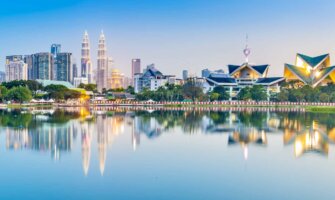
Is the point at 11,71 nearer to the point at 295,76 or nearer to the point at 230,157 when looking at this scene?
the point at 295,76

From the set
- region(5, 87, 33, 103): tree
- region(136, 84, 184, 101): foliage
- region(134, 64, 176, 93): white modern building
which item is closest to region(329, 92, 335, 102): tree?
region(136, 84, 184, 101): foliage

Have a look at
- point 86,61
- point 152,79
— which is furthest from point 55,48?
Answer: point 152,79

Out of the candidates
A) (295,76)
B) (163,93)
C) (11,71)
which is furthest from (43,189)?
(11,71)

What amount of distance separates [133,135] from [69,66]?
5309 inches

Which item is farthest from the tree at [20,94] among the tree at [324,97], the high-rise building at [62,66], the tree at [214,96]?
the high-rise building at [62,66]

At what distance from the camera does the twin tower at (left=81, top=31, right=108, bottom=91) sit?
155375 millimetres

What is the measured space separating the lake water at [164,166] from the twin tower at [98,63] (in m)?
137

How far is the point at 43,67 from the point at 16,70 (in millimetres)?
10021

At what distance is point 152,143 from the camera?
49.4 feet

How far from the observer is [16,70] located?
5408 inches

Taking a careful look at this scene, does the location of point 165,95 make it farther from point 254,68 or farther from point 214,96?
point 254,68

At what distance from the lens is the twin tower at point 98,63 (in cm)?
15538

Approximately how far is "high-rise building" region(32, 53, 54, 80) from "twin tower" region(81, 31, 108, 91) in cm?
2208

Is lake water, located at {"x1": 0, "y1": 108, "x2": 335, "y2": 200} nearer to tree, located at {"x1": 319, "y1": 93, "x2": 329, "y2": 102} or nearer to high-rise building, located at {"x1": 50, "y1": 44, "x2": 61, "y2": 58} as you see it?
tree, located at {"x1": 319, "y1": 93, "x2": 329, "y2": 102}
